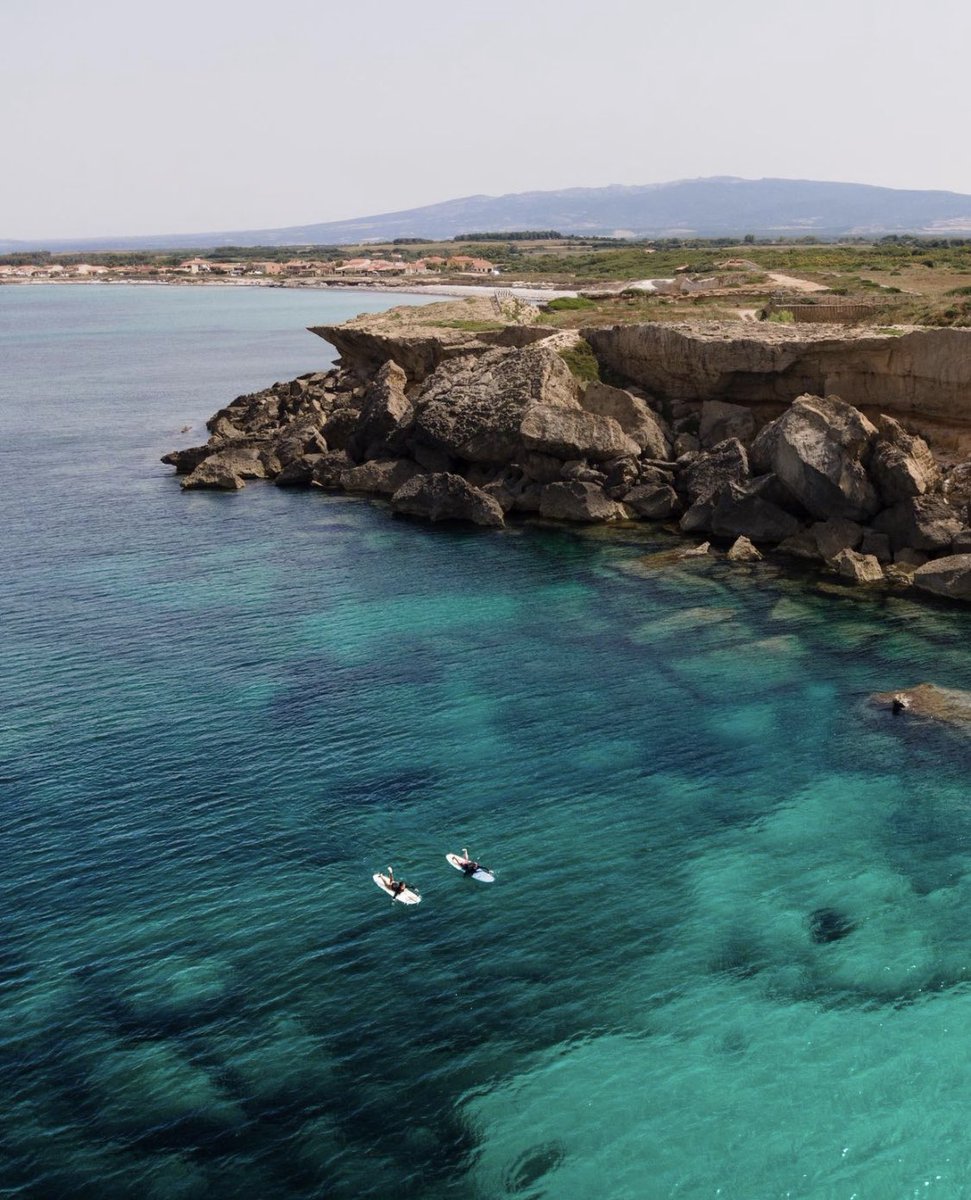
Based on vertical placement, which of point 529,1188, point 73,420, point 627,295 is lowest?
point 529,1188

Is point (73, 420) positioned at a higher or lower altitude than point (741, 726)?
higher

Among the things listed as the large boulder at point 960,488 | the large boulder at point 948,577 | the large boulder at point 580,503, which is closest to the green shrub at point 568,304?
the large boulder at point 580,503

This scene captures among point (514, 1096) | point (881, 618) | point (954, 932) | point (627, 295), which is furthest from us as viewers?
point (627, 295)

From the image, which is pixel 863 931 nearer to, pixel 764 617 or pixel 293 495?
pixel 764 617

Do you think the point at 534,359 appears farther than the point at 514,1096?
Yes

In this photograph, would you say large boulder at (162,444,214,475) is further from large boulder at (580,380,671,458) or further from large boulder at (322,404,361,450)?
large boulder at (580,380,671,458)

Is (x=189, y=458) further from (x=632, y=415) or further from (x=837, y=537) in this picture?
(x=837, y=537)

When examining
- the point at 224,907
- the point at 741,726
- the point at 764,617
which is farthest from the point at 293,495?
the point at 224,907
